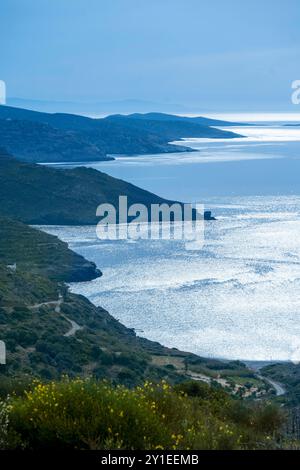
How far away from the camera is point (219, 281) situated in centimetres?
5228

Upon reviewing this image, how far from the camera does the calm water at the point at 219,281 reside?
39156 millimetres

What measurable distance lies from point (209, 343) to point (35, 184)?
5121cm

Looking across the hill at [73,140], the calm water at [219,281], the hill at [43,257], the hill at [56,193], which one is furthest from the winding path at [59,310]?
the hill at [73,140]

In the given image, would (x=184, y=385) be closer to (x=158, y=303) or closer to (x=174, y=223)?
(x=158, y=303)

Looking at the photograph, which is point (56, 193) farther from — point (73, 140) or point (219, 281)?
point (73, 140)

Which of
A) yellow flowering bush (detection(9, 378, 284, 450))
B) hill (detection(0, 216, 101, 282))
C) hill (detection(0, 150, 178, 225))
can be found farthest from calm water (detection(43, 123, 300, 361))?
yellow flowering bush (detection(9, 378, 284, 450))

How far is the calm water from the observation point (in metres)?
39.2

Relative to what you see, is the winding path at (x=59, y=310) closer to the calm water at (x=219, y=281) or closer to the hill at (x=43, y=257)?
the calm water at (x=219, y=281)

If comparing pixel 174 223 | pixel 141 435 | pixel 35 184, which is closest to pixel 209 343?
pixel 141 435

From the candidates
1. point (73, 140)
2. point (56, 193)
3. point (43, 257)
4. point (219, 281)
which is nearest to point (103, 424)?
point (219, 281)

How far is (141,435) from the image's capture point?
22.6 ft

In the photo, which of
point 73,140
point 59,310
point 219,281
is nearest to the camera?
point 59,310

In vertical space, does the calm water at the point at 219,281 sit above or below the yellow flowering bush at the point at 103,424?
below

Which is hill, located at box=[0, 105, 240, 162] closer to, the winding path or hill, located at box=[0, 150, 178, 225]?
hill, located at box=[0, 150, 178, 225]
